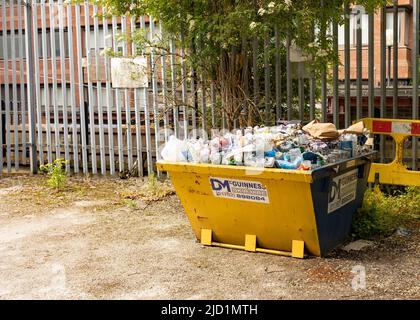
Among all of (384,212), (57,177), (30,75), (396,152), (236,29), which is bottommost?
(384,212)

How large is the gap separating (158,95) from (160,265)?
4217mm

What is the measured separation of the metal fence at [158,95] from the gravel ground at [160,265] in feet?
6.49

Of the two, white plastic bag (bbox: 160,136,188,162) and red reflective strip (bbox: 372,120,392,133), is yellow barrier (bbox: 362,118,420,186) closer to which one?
red reflective strip (bbox: 372,120,392,133)

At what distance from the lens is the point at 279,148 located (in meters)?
5.45

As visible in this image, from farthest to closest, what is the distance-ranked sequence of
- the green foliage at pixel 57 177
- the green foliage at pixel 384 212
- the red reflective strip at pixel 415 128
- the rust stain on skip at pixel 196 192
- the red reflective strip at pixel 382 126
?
the green foliage at pixel 57 177
the red reflective strip at pixel 382 126
the red reflective strip at pixel 415 128
the green foliage at pixel 384 212
the rust stain on skip at pixel 196 192

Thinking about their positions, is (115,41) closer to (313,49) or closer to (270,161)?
(313,49)

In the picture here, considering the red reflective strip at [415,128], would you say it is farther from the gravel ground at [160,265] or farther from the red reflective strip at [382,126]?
the gravel ground at [160,265]

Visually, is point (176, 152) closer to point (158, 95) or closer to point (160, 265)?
point (160, 265)

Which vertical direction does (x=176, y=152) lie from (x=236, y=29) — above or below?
below

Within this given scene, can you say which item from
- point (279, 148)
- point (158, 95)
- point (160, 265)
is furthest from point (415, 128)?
point (158, 95)

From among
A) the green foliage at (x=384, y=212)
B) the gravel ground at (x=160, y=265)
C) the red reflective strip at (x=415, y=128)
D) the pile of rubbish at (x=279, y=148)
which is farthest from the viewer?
the red reflective strip at (x=415, y=128)

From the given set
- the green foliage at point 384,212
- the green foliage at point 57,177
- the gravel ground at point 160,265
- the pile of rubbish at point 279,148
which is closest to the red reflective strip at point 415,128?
the green foliage at point 384,212

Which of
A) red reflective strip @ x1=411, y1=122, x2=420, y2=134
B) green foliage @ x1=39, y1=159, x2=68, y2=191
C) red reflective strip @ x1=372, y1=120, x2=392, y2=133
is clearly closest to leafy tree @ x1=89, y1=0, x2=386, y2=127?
red reflective strip @ x1=372, y1=120, x2=392, y2=133

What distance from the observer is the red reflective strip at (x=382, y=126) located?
6.90 metres
